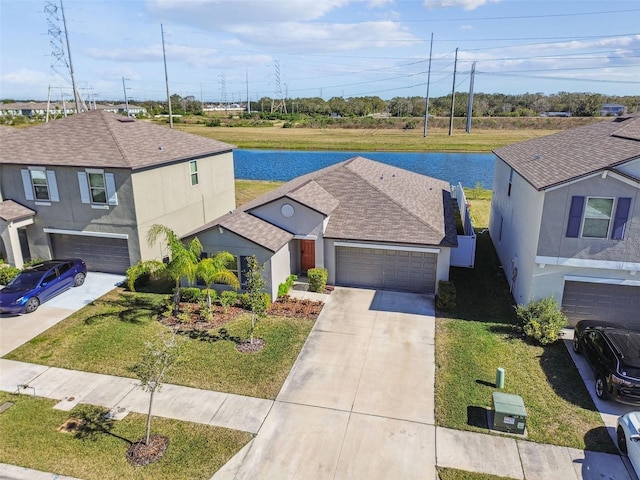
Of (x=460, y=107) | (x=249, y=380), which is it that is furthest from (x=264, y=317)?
(x=460, y=107)

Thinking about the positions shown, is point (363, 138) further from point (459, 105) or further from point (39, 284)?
point (39, 284)

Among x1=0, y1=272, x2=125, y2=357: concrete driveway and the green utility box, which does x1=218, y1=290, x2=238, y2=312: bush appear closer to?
x1=0, y1=272, x2=125, y2=357: concrete driveway

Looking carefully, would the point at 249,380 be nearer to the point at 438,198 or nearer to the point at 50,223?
the point at 50,223

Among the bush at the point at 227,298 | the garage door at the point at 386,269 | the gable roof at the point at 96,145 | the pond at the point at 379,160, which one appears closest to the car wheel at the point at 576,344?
the garage door at the point at 386,269

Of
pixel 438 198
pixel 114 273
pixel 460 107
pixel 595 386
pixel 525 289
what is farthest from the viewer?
pixel 460 107

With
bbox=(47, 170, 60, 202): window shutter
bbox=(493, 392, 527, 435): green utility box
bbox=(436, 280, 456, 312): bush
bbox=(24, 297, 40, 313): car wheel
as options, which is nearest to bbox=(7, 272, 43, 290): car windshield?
bbox=(24, 297, 40, 313): car wheel

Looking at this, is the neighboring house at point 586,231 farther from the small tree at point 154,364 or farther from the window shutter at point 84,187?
the window shutter at point 84,187
